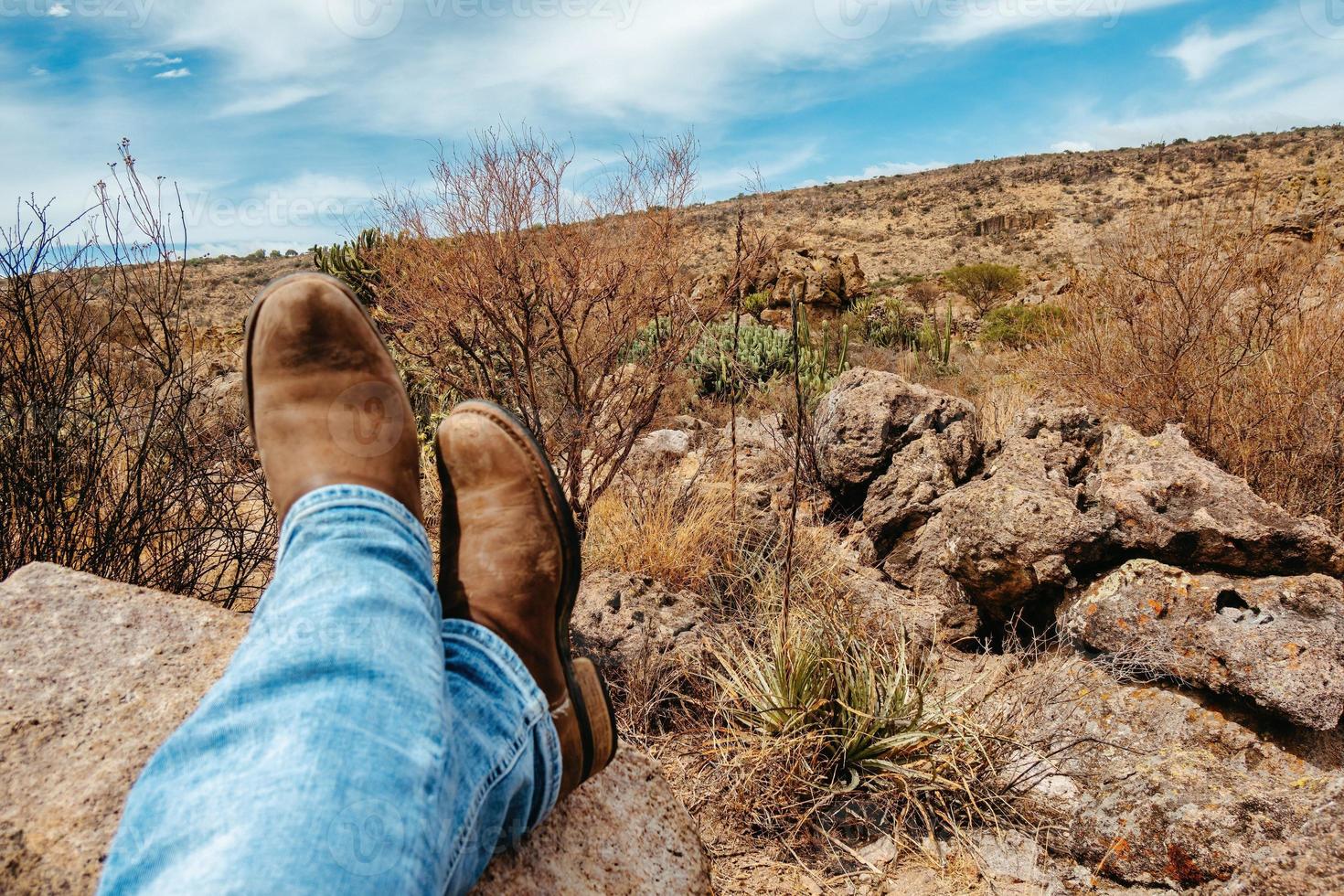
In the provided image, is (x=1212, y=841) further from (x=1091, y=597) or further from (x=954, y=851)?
(x=1091, y=597)

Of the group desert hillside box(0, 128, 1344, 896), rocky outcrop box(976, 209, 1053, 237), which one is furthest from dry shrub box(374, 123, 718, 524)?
rocky outcrop box(976, 209, 1053, 237)

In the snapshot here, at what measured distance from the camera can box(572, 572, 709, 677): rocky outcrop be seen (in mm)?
2758

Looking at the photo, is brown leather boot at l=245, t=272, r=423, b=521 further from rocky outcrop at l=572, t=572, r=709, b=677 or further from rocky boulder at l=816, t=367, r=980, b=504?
rocky boulder at l=816, t=367, r=980, b=504

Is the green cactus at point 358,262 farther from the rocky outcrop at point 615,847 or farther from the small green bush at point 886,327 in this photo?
the rocky outcrop at point 615,847

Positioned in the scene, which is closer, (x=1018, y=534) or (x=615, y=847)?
(x=615, y=847)

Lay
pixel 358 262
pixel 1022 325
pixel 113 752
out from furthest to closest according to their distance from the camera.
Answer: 1. pixel 1022 325
2. pixel 358 262
3. pixel 113 752

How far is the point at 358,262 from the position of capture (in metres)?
7.48

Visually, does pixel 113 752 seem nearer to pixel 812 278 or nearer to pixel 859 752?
pixel 859 752

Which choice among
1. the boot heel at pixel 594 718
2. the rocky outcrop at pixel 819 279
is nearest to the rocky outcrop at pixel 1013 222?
the rocky outcrop at pixel 819 279

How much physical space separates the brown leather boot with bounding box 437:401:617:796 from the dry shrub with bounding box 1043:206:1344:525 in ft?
11.6

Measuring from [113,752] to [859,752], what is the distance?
1.82 m

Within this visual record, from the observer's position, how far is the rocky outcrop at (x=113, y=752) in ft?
3.74

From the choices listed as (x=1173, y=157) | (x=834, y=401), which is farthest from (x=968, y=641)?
(x=1173, y=157)

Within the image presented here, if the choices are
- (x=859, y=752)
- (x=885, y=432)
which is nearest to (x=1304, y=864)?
(x=859, y=752)
